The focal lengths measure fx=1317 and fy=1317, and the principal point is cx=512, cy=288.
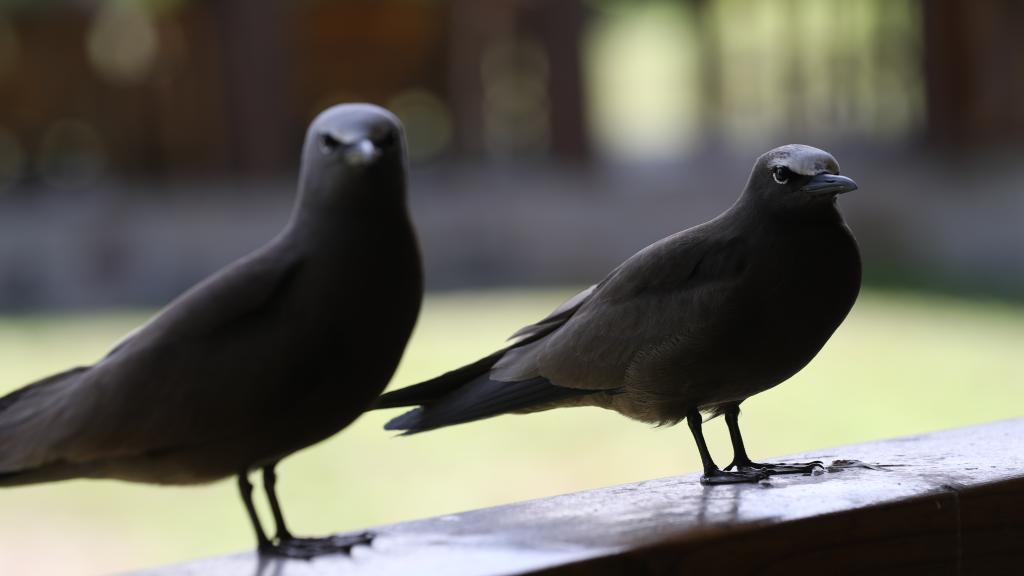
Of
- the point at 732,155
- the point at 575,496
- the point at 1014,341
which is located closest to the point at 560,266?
the point at 732,155

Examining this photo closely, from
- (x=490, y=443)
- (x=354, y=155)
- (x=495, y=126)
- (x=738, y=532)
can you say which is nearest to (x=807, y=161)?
(x=738, y=532)

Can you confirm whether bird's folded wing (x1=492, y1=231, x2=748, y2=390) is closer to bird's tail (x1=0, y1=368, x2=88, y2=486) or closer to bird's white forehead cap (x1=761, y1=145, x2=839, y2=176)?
bird's white forehead cap (x1=761, y1=145, x2=839, y2=176)

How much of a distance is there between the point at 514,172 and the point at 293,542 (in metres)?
8.95

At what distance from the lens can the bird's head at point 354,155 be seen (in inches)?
45.9

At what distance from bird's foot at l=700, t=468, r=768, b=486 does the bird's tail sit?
30.0 inches

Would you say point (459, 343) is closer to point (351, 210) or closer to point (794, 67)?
point (794, 67)

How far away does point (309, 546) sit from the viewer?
1.35 meters

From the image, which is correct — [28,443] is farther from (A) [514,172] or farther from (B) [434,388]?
(A) [514,172]

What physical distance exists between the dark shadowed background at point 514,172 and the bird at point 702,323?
3620mm

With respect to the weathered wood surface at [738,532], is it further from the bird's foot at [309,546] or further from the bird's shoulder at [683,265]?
the bird's shoulder at [683,265]

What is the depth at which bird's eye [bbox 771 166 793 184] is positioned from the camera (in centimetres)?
143

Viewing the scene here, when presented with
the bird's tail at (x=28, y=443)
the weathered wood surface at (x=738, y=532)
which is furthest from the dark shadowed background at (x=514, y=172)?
the bird's tail at (x=28, y=443)

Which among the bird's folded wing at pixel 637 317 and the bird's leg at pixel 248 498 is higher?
the bird's folded wing at pixel 637 317

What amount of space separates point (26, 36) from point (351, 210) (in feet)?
36.3
